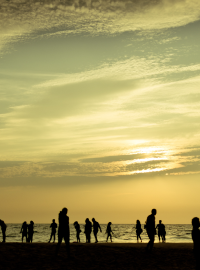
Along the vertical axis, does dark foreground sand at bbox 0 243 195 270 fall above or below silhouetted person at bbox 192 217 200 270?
below

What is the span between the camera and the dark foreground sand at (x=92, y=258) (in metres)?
13.1

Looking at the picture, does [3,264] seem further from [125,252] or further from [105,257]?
[125,252]

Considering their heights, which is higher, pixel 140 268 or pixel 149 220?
pixel 149 220

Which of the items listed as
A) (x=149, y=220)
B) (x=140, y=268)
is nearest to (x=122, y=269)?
(x=140, y=268)

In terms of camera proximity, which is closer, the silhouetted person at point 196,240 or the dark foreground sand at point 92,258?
the silhouetted person at point 196,240

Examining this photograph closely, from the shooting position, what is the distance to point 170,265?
14289mm

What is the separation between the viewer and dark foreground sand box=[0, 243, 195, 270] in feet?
43.0

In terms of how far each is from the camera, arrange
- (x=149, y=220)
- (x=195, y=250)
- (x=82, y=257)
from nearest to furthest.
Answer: (x=195, y=250) → (x=82, y=257) → (x=149, y=220)

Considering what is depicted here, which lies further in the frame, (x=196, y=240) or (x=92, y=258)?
(x=92, y=258)

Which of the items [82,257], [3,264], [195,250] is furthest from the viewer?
[82,257]

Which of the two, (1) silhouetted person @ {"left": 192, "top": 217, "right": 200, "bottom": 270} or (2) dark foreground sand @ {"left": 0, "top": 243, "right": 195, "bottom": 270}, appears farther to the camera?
(2) dark foreground sand @ {"left": 0, "top": 243, "right": 195, "bottom": 270}

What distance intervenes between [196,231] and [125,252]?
8.26 m

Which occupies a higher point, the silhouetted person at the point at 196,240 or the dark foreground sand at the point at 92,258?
the silhouetted person at the point at 196,240

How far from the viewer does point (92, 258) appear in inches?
585
